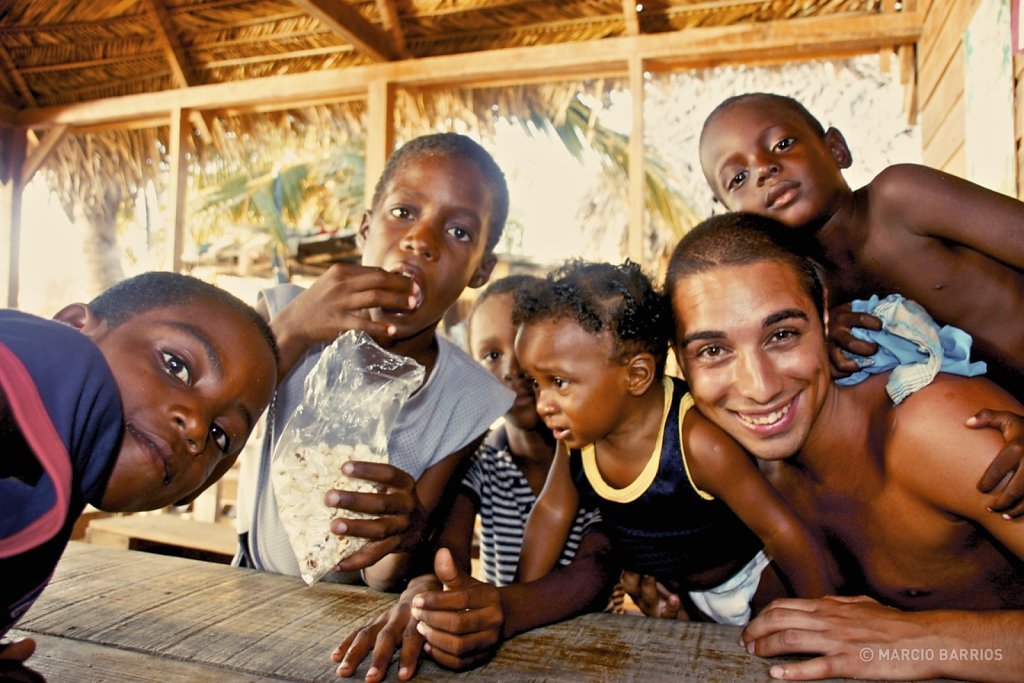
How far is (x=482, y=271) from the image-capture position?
2.07 m

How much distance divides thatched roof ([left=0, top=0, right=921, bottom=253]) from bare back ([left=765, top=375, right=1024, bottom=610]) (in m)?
2.70

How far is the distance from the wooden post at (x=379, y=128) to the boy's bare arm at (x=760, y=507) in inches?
119

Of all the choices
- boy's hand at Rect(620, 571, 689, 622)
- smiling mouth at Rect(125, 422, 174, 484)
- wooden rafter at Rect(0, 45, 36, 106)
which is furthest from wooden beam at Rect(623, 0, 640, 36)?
wooden rafter at Rect(0, 45, 36, 106)

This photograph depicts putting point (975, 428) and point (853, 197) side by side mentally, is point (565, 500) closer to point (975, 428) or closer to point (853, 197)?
point (975, 428)

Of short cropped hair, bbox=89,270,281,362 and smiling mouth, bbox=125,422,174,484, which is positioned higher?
short cropped hair, bbox=89,270,281,362

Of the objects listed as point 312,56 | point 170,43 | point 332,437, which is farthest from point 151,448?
point 170,43

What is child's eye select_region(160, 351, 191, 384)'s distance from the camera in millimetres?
1003

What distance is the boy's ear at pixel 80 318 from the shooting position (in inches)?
40.0

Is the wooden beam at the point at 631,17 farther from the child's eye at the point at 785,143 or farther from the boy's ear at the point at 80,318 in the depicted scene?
the boy's ear at the point at 80,318

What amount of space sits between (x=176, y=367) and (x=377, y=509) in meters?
0.42

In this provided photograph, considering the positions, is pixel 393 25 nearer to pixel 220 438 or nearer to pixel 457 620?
pixel 220 438

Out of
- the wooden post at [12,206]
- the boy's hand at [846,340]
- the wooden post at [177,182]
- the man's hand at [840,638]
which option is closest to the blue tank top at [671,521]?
the boy's hand at [846,340]

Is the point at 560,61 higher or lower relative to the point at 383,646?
higher

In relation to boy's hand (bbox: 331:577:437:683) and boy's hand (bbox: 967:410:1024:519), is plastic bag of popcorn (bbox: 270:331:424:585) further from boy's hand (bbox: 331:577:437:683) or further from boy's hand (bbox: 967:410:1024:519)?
boy's hand (bbox: 967:410:1024:519)
